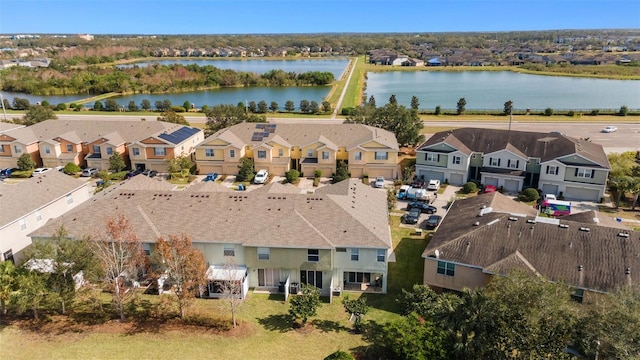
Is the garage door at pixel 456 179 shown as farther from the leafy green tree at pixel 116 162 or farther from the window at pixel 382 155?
the leafy green tree at pixel 116 162

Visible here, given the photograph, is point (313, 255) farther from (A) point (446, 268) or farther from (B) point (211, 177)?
(B) point (211, 177)

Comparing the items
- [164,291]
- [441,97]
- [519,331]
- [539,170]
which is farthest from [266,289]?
[441,97]

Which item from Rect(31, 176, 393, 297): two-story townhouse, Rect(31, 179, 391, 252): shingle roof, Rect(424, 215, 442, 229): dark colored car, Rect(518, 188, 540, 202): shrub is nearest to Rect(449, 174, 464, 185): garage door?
Rect(518, 188, 540, 202): shrub

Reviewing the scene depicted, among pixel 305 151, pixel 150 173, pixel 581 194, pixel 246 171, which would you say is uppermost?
pixel 305 151

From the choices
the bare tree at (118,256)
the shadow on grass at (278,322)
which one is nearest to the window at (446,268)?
the shadow on grass at (278,322)

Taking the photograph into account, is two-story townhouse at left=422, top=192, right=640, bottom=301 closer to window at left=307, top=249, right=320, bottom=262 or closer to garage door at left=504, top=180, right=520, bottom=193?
window at left=307, top=249, right=320, bottom=262

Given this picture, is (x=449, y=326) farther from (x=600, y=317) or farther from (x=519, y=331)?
(x=600, y=317)

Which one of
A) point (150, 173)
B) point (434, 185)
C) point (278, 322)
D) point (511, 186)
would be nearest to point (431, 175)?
point (434, 185)
